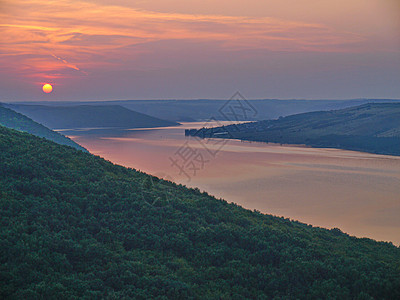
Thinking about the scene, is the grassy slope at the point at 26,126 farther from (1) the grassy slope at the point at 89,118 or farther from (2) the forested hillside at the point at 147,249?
(1) the grassy slope at the point at 89,118

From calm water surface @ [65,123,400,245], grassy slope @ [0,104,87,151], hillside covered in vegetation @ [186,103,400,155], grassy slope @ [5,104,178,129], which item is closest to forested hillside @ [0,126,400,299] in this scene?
calm water surface @ [65,123,400,245]

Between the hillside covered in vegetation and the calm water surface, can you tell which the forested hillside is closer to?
the calm water surface

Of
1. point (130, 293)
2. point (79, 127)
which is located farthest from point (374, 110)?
point (130, 293)

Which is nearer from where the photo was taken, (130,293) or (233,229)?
(130,293)

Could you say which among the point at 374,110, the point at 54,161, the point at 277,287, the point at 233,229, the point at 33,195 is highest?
the point at 374,110

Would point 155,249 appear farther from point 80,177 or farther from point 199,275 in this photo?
point 80,177

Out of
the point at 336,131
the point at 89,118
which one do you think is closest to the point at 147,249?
the point at 336,131

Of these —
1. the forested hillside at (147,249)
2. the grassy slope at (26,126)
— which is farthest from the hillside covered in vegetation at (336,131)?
the forested hillside at (147,249)
